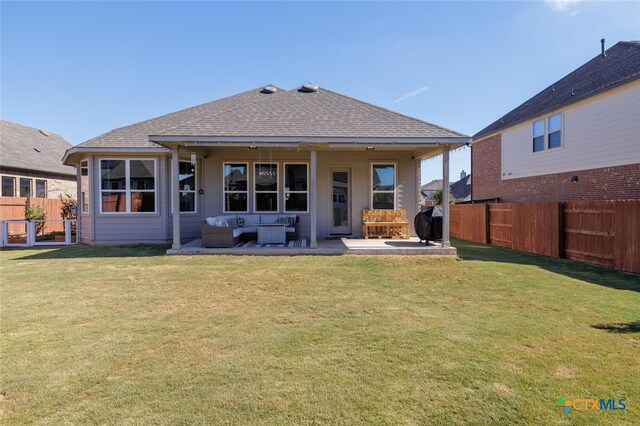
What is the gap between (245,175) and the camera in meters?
11.4

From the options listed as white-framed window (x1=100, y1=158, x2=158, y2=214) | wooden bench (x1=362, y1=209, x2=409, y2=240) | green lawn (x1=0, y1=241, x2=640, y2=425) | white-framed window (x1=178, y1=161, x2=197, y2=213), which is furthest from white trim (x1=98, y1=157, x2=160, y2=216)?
wooden bench (x1=362, y1=209, x2=409, y2=240)

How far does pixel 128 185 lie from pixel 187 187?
1770 mm

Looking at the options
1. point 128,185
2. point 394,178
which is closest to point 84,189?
point 128,185

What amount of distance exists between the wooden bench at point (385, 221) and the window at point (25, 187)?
1717cm

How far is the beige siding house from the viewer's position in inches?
408

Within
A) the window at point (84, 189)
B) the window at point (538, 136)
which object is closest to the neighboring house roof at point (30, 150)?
the window at point (84, 189)

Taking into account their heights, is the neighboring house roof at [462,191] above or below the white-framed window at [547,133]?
below

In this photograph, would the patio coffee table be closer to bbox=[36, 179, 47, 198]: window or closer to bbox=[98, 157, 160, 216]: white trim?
bbox=[98, 157, 160, 216]: white trim

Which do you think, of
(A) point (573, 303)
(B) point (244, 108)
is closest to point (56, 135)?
(B) point (244, 108)

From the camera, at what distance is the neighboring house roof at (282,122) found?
8.95m

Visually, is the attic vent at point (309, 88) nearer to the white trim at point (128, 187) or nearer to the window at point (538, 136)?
the white trim at point (128, 187)

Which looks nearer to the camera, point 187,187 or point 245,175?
point 187,187

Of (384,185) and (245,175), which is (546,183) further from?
(245,175)

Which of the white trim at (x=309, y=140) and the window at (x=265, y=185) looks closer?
the white trim at (x=309, y=140)
